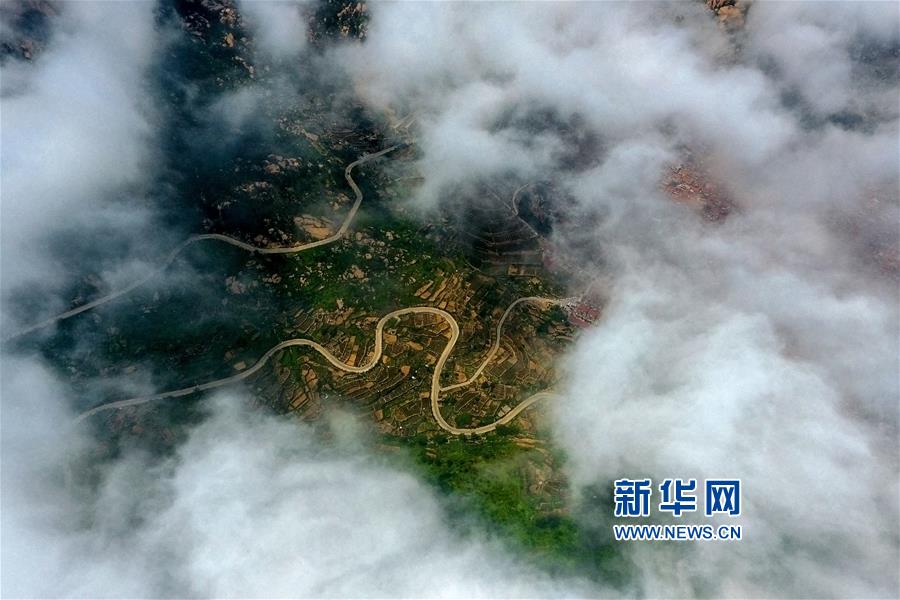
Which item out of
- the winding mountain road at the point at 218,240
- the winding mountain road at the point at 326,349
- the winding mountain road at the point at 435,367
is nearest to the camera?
the winding mountain road at the point at 326,349

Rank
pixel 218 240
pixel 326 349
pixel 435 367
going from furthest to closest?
pixel 218 240
pixel 435 367
pixel 326 349

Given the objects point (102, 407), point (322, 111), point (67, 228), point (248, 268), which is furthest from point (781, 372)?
point (67, 228)

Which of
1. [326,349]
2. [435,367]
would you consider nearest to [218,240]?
[326,349]

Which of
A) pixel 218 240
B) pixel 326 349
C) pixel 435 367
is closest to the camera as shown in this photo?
pixel 326 349

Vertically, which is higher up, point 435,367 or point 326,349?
point 435,367

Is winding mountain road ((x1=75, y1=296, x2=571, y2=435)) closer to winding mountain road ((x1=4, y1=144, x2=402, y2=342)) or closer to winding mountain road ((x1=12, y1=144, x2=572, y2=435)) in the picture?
winding mountain road ((x1=12, y1=144, x2=572, y2=435))

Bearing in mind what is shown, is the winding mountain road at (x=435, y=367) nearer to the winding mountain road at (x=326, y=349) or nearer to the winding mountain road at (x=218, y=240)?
the winding mountain road at (x=326, y=349)

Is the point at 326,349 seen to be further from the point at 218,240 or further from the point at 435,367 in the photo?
the point at 218,240

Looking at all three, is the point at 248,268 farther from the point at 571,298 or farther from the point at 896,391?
the point at 896,391

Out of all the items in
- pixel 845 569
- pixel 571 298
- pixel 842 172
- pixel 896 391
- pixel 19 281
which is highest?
pixel 842 172

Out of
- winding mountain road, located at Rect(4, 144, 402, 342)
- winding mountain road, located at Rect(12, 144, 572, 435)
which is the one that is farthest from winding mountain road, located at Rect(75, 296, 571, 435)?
winding mountain road, located at Rect(4, 144, 402, 342)

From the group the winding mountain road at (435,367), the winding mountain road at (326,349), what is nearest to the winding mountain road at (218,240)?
the winding mountain road at (326,349)
